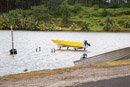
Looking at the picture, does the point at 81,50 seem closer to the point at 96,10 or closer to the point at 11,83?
the point at 11,83

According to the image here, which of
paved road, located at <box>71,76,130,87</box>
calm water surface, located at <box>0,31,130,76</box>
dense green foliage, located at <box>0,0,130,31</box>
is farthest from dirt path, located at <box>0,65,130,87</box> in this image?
dense green foliage, located at <box>0,0,130,31</box>

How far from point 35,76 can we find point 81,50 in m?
52.2

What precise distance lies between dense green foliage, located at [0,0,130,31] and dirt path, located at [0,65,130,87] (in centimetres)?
14119

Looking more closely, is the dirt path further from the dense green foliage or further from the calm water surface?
the dense green foliage

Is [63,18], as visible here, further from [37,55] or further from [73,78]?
[73,78]

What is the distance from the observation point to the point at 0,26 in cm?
17062

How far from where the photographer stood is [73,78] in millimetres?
22078

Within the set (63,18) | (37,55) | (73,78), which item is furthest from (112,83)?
(63,18)

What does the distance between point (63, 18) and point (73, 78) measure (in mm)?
156105

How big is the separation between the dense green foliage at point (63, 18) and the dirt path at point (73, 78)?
141 metres

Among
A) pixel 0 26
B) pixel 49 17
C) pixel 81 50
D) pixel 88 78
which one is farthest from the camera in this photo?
pixel 49 17

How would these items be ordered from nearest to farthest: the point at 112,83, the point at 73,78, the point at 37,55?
the point at 112,83
the point at 73,78
the point at 37,55

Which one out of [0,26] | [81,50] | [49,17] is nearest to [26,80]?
[81,50]

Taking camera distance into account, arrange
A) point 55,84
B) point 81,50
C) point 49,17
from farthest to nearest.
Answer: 1. point 49,17
2. point 81,50
3. point 55,84
